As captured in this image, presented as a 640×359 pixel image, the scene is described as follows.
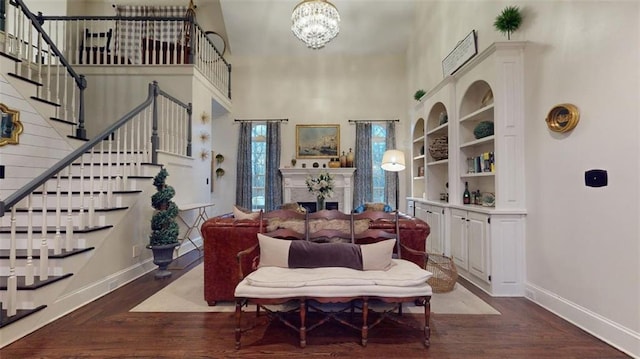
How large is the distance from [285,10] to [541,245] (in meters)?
6.47

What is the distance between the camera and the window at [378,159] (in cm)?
725

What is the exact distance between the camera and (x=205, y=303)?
2.92 m

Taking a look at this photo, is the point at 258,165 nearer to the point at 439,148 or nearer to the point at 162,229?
the point at 162,229


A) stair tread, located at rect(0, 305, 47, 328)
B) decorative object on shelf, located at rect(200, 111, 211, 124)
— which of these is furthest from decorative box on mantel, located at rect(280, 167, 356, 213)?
stair tread, located at rect(0, 305, 47, 328)

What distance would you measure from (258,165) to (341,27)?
3828mm

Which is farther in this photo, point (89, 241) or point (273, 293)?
point (89, 241)

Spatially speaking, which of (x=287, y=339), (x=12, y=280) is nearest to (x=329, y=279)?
(x=287, y=339)

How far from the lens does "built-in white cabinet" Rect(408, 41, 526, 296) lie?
10.1 ft

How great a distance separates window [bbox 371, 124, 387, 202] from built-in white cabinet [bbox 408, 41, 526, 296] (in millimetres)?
2659

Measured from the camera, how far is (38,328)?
7.84ft

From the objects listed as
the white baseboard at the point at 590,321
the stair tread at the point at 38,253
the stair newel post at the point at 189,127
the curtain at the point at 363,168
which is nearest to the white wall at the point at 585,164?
the white baseboard at the point at 590,321

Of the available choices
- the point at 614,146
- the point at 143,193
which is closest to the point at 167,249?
the point at 143,193

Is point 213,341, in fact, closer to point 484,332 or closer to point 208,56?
point 484,332

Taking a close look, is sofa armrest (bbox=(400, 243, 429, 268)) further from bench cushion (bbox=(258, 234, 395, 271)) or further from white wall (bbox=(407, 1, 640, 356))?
white wall (bbox=(407, 1, 640, 356))
